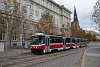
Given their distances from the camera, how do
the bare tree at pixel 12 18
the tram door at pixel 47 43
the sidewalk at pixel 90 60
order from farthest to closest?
the bare tree at pixel 12 18
the tram door at pixel 47 43
the sidewalk at pixel 90 60

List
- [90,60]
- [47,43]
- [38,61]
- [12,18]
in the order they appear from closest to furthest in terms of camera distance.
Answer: [90,60], [38,61], [47,43], [12,18]

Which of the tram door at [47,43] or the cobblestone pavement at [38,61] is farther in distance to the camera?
the tram door at [47,43]

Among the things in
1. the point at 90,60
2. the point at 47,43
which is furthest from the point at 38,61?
the point at 47,43

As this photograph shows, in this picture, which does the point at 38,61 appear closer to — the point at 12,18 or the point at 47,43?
the point at 47,43

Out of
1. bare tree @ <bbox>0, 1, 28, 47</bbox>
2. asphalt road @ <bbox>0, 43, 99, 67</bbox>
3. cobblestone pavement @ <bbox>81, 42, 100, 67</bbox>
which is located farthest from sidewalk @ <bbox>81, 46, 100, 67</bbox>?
bare tree @ <bbox>0, 1, 28, 47</bbox>

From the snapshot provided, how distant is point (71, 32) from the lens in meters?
85.5

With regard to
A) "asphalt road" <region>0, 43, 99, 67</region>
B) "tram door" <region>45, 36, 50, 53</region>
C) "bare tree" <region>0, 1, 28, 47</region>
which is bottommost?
"asphalt road" <region>0, 43, 99, 67</region>

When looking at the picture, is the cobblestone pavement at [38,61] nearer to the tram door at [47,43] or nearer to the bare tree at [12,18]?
the tram door at [47,43]

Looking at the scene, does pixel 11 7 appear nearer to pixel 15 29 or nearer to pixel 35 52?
pixel 15 29

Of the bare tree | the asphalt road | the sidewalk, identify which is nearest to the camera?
the sidewalk

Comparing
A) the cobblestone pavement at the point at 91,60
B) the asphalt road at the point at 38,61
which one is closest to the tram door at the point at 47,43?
the cobblestone pavement at the point at 91,60

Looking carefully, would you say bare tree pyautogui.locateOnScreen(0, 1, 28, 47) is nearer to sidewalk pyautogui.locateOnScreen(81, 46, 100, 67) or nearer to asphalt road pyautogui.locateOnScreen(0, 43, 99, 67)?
asphalt road pyautogui.locateOnScreen(0, 43, 99, 67)

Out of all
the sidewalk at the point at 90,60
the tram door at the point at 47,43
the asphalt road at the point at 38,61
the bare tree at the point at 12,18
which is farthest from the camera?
the bare tree at the point at 12,18

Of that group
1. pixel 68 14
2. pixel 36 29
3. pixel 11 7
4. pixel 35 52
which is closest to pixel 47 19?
pixel 36 29
